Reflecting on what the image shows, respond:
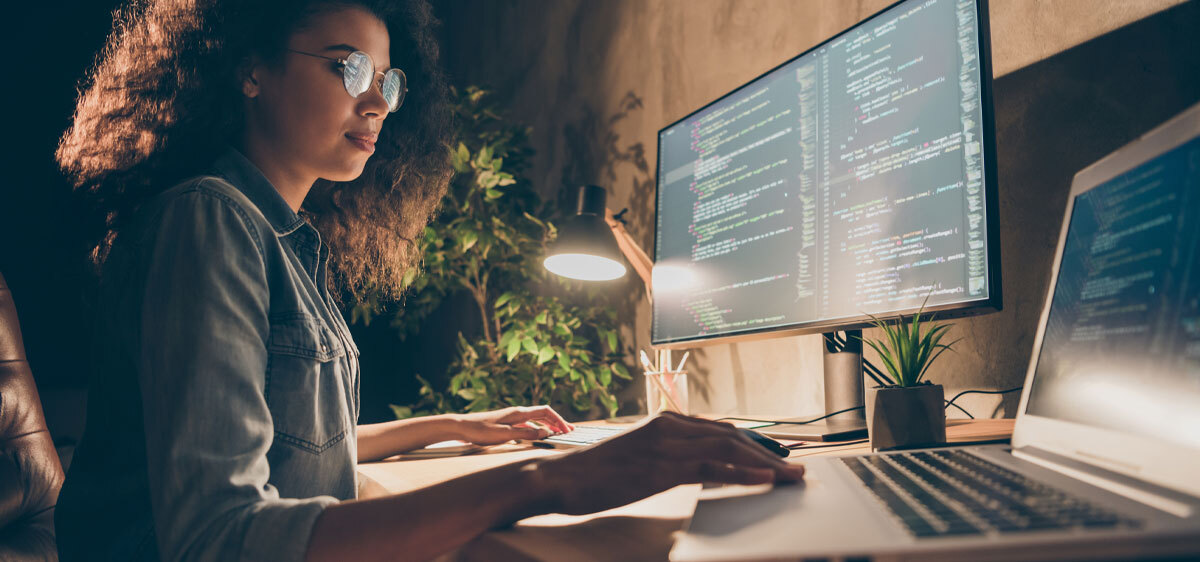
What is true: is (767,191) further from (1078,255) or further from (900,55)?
(1078,255)

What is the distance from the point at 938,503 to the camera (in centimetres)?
37

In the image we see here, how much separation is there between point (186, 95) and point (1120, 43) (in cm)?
122

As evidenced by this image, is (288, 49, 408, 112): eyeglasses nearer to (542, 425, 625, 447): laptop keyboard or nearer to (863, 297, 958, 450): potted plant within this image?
(542, 425, 625, 447): laptop keyboard

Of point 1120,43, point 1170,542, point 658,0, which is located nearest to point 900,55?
point 1120,43

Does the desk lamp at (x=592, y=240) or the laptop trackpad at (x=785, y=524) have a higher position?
the desk lamp at (x=592, y=240)

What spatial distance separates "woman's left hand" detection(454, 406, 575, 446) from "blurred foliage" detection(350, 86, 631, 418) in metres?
0.65

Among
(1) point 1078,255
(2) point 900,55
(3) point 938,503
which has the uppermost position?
(2) point 900,55

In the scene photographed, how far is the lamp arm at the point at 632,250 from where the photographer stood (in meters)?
1.45

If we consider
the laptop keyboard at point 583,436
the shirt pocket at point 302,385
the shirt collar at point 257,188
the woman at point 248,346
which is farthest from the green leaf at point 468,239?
the shirt pocket at point 302,385

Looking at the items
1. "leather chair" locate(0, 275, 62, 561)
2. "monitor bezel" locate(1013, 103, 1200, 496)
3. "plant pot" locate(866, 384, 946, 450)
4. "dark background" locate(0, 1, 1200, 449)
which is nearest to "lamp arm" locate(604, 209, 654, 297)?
"dark background" locate(0, 1, 1200, 449)

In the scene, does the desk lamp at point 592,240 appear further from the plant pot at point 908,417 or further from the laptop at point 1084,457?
the laptop at point 1084,457

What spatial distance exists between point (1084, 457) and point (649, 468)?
304 mm

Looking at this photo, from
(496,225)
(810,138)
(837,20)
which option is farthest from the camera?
(496,225)

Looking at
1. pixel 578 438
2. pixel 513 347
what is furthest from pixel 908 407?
pixel 513 347
